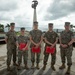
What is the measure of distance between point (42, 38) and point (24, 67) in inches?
52.7

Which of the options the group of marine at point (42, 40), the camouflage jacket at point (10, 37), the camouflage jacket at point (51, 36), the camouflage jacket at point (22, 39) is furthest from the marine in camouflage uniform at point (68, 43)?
the camouflage jacket at point (10, 37)

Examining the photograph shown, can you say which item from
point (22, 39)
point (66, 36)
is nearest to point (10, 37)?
point (22, 39)

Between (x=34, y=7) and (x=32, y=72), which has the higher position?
(x=34, y=7)

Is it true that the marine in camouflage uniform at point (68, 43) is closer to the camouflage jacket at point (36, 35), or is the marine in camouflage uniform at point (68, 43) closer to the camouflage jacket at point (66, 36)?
the camouflage jacket at point (66, 36)

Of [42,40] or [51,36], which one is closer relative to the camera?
[51,36]

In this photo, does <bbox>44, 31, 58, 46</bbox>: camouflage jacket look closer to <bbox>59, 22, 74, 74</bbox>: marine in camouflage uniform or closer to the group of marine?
the group of marine

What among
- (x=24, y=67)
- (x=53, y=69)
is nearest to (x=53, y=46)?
(x=53, y=69)

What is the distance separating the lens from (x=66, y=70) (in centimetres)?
838

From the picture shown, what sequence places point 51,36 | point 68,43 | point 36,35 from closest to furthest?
point 68,43 < point 51,36 < point 36,35

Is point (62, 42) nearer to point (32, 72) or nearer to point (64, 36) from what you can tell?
point (64, 36)

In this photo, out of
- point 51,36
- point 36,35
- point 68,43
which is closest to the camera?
point 68,43

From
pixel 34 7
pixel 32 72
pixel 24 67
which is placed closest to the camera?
pixel 32 72

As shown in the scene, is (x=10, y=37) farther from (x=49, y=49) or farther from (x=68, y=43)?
(x=68, y=43)

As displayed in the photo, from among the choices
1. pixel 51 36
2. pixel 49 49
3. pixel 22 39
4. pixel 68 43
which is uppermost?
pixel 51 36
